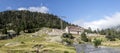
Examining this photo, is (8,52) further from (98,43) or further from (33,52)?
(98,43)

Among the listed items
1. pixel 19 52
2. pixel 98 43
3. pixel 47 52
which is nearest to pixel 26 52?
pixel 19 52

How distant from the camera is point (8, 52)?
88.1 metres

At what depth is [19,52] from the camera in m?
87.1

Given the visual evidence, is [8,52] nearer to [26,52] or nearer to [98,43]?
[26,52]

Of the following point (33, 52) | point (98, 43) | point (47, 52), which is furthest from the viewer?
point (98, 43)

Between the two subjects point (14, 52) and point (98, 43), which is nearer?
point (14, 52)

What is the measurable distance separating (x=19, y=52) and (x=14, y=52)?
68.3 inches

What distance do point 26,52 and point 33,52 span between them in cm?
390

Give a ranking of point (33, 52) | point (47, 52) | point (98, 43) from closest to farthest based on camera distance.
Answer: point (33, 52) → point (47, 52) → point (98, 43)

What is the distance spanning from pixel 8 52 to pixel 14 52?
8.93 feet

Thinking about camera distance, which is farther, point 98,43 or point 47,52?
point 98,43

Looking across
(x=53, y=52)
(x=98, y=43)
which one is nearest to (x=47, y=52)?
(x=53, y=52)

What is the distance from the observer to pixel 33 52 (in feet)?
275

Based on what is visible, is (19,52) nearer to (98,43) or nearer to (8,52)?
(8,52)
